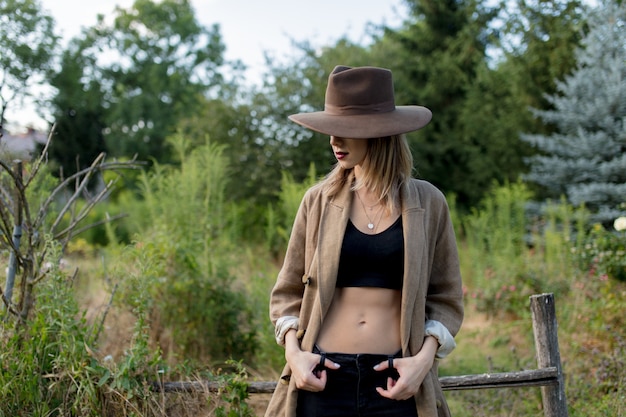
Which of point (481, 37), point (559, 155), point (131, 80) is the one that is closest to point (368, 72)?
point (559, 155)

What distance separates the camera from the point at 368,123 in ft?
6.50

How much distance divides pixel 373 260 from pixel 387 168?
307 mm

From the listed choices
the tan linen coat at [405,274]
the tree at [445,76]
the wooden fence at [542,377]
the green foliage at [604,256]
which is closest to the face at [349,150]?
the tan linen coat at [405,274]

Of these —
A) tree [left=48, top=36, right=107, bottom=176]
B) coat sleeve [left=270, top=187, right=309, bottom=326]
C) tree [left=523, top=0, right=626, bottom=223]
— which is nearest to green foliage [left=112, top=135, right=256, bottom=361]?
coat sleeve [left=270, top=187, right=309, bottom=326]

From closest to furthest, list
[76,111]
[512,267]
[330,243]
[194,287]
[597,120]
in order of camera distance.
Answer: [330,243] < [194,287] < [512,267] < [597,120] < [76,111]

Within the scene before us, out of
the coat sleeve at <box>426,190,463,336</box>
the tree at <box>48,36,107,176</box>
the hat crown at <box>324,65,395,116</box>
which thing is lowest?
the coat sleeve at <box>426,190,463,336</box>

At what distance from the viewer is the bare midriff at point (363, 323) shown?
198cm

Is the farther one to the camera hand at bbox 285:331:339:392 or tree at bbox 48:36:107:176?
tree at bbox 48:36:107:176

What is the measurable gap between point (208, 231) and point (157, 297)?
2.39 ft

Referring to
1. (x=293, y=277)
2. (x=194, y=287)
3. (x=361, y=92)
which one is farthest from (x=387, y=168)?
(x=194, y=287)

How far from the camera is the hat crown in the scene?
79.9 inches

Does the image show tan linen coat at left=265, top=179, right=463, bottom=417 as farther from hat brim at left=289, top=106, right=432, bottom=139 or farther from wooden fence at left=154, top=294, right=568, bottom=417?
wooden fence at left=154, top=294, right=568, bottom=417

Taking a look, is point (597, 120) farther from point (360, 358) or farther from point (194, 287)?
point (360, 358)

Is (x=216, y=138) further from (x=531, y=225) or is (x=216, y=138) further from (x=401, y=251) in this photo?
(x=401, y=251)
